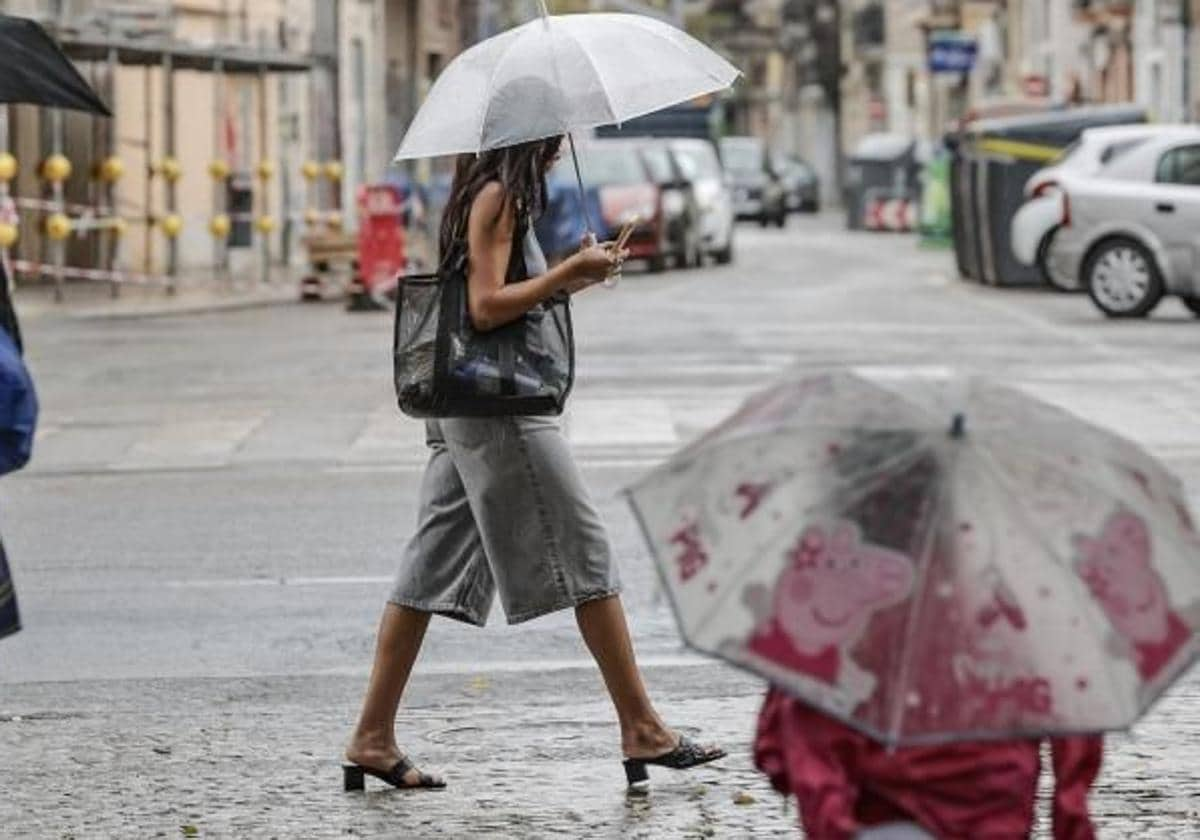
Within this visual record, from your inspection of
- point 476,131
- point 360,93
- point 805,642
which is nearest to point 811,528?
point 805,642

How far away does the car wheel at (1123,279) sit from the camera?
2883 cm

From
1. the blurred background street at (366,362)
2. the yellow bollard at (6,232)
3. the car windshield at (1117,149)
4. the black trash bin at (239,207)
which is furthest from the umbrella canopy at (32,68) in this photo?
the black trash bin at (239,207)

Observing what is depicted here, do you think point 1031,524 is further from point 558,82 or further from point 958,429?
point 558,82

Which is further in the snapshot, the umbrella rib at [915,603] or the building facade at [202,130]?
the building facade at [202,130]

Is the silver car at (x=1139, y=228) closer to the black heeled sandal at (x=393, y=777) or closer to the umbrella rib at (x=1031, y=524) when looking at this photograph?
the black heeled sandal at (x=393, y=777)

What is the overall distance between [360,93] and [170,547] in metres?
44.1

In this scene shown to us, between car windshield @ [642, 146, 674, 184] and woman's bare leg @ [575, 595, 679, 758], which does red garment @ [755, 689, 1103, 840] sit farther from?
car windshield @ [642, 146, 674, 184]

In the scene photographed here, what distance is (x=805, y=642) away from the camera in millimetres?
4766

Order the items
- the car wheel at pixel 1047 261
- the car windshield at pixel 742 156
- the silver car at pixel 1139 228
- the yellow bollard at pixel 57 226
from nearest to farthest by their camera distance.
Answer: the silver car at pixel 1139 228, the car wheel at pixel 1047 261, the yellow bollard at pixel 57 226, the car windshield at pixel 742 156

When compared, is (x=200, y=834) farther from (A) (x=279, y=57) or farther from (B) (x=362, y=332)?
(A) (x=279, y=57)

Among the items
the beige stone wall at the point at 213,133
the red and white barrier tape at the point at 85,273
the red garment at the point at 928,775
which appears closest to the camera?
the red garment at the point at 928,775

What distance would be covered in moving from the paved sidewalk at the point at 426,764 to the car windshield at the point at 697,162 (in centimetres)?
3486

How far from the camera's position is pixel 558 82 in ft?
26.0

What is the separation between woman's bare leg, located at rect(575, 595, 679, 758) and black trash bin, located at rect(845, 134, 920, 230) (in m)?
58.0
